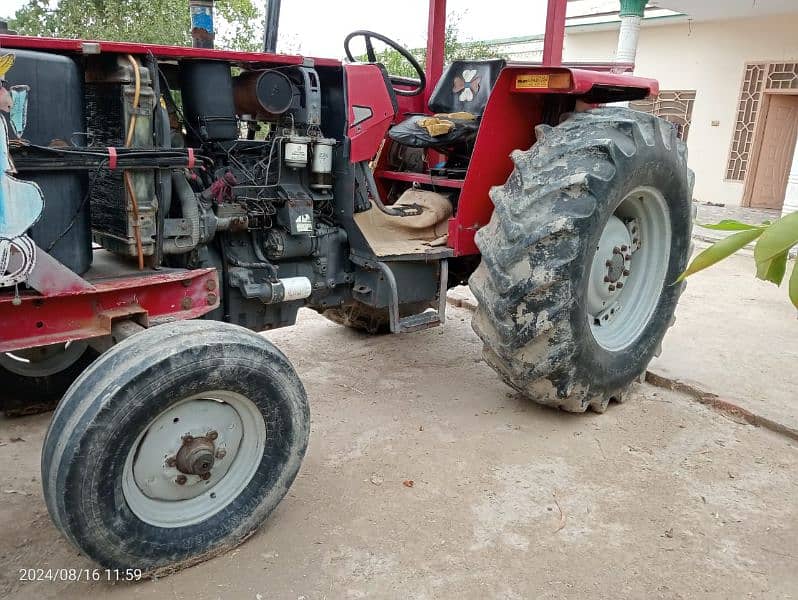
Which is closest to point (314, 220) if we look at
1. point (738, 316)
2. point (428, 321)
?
point (428, 321)

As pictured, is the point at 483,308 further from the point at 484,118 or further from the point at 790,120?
the point at 790,120

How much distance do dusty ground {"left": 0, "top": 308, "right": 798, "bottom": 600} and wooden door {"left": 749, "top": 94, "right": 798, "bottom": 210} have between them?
951cm

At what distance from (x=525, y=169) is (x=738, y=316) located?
10.1 ft

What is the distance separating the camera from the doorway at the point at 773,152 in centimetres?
1130

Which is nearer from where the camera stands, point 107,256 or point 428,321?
point 107,256

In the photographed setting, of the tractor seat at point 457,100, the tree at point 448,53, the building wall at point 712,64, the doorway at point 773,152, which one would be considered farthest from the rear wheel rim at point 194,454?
the building wall at point 712,64

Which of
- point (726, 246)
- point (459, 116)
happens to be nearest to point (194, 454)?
point (726, 246)

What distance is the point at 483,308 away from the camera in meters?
3.04

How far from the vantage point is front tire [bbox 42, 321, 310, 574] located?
1909 mm

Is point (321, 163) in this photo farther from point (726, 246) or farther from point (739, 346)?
point (739, 346)

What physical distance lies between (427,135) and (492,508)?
1903 mm

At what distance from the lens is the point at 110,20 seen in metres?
9.32

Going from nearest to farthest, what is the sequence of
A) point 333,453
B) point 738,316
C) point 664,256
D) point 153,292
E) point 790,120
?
point 153,292
point 333,453
point 664,256
point 738,316
point 790,120

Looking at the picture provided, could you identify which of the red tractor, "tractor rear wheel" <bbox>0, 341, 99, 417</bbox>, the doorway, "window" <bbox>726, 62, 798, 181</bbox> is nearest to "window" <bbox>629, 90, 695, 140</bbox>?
"window" <bbox>726, 62, 798, 181</bbox>
